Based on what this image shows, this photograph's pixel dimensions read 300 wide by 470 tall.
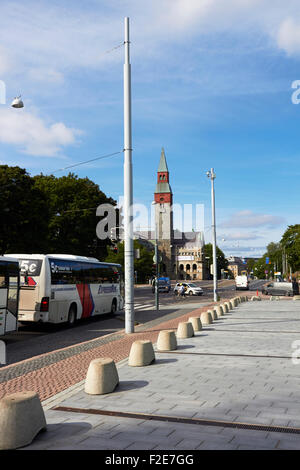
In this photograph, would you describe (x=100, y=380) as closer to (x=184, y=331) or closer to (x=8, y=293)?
(x=184, y=331)

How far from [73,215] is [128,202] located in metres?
26.4

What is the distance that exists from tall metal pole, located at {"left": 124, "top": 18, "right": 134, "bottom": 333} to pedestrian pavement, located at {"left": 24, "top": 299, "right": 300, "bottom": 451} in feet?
15.1

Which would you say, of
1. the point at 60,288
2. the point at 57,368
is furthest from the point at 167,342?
the point at 60,288

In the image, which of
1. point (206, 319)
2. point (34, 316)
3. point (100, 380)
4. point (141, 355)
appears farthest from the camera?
point (206, 319)

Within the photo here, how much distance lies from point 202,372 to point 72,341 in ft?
23.0

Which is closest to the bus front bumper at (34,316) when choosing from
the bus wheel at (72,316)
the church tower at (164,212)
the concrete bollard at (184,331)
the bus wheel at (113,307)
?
the bus wheel at (72,316)

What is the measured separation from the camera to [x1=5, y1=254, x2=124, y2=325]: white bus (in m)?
16.6

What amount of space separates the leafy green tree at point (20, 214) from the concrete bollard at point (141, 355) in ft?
75.9

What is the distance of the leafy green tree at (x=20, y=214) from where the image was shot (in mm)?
31422

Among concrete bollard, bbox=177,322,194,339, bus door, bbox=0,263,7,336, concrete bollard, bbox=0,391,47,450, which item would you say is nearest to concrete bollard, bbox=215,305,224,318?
concrete bollard, bbox=177,322,194,339

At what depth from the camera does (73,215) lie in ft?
135

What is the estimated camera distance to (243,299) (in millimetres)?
35375

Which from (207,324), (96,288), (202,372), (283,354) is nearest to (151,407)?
(202,372)
